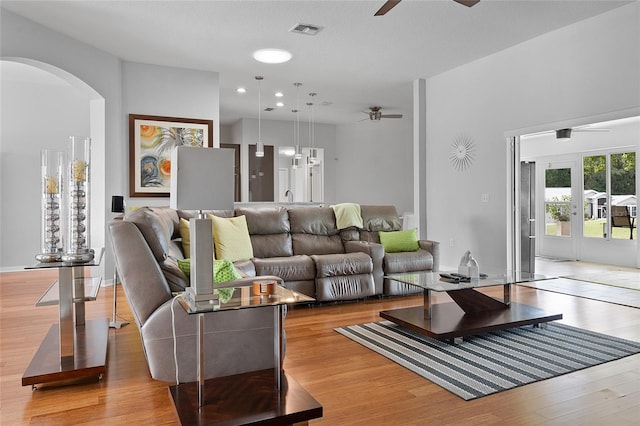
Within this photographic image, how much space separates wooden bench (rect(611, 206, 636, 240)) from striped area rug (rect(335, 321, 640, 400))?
458 cm

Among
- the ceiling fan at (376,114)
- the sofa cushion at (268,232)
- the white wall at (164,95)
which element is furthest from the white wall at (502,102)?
the white wall at (164,95)

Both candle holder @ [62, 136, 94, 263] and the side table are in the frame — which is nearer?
the side table

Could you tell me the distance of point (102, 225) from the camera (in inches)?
220

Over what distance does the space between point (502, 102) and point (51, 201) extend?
5.04m

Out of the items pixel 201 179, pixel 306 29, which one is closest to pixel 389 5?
pixel 306 29

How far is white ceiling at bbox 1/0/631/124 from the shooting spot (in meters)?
4.24

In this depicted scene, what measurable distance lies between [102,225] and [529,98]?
214 inches

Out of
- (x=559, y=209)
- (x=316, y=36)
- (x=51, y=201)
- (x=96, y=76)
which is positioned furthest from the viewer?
(x=559, y=209)

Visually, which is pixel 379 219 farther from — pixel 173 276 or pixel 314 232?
pixel 173 276

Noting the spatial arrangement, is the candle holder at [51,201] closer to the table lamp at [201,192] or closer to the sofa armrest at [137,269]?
the sofa armrest at [137,269]

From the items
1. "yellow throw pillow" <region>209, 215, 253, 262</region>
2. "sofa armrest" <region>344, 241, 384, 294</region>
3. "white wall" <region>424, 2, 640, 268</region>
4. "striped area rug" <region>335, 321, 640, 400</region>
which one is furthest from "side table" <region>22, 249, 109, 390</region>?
"white wall" <region>424, 2, 640, 268</region>

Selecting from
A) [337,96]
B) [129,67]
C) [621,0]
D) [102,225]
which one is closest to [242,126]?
[337,96]

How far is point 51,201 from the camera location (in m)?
2.68

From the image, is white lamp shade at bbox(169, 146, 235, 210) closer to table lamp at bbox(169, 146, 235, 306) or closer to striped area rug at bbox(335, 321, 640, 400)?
table lamp at bbox(169, 146, 235, 306)
